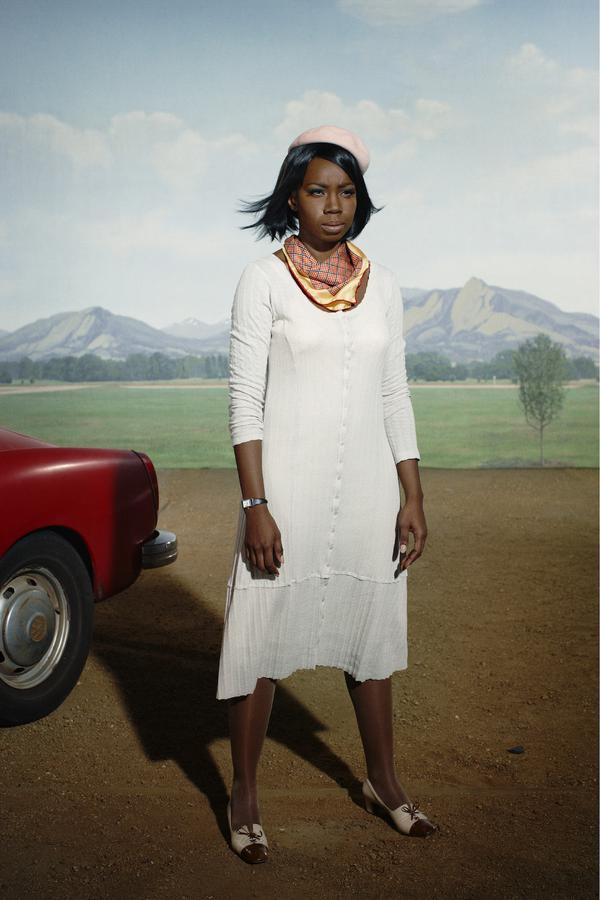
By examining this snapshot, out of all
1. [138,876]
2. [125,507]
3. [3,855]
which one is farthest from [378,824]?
[125,507]

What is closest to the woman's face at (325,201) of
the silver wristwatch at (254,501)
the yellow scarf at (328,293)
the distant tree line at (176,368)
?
the yellow scarf at (328,293)

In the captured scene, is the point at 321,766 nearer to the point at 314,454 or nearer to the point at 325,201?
the point at 314,454

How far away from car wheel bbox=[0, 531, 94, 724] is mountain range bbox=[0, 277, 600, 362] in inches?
394

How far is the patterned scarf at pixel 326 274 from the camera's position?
2.62m

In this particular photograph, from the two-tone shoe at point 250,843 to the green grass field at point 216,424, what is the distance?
9.69 meters

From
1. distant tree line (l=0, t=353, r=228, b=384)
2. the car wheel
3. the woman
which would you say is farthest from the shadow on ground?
distant tree line (l=0, t=353, r=228, b=384)

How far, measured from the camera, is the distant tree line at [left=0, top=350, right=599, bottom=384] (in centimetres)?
1376

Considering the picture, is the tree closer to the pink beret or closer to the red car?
the red car

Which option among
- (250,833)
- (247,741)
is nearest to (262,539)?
(247,741)

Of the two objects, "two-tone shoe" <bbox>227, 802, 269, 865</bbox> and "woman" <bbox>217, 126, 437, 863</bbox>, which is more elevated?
"woman" <bbox>217, 126, 437, 863</bbox>

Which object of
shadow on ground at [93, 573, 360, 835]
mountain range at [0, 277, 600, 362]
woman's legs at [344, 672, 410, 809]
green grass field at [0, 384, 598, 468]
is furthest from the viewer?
mountain range at [0, 277, 600, 362]

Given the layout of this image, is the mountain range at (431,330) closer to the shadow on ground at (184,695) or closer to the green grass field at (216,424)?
the green grass field at (216,424)

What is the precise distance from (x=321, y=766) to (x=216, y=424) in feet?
33.1

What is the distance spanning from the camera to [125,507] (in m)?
4.10
